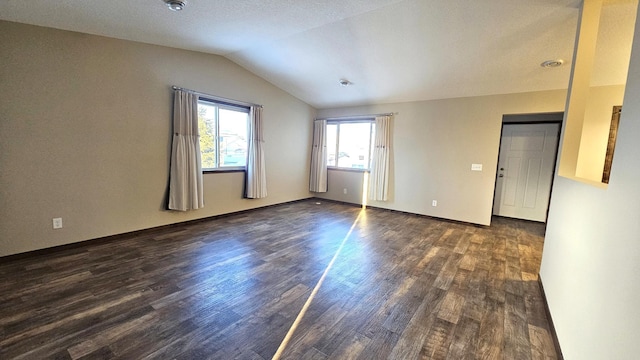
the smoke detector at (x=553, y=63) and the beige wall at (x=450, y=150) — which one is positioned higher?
the smoke detector at (x=553, y=63)

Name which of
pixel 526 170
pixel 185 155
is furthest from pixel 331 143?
pixel 526 170

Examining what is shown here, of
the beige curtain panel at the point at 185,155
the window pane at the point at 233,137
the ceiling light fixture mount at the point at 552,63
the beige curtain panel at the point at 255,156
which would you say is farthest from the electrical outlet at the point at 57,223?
the ceiling light fixture mount at the point at 552,63

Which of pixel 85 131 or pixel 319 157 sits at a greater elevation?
pixel 85 131

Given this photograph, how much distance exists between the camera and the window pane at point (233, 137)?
181 inches

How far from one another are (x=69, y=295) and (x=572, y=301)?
364cm

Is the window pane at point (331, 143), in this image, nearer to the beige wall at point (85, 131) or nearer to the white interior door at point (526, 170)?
the beige wall at point (85, 131)

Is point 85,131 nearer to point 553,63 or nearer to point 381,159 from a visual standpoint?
point 381,159

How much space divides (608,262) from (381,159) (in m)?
4.29

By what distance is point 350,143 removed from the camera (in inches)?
242

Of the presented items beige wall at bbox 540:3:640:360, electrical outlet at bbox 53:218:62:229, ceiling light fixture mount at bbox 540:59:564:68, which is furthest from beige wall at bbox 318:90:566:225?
electrical outlet at bbox 53:218:62:229

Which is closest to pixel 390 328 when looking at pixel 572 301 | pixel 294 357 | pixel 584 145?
pixel 294 357

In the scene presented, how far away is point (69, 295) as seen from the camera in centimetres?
211

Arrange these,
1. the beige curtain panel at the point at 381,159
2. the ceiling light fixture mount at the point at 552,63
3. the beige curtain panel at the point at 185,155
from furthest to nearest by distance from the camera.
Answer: the beige curtain panel at the point at 381,159 → the beige curtain panel at the point at 185,155 → the ceiling light fixture mount at the point at 552,63

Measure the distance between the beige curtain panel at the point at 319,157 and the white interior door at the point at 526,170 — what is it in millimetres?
3712
